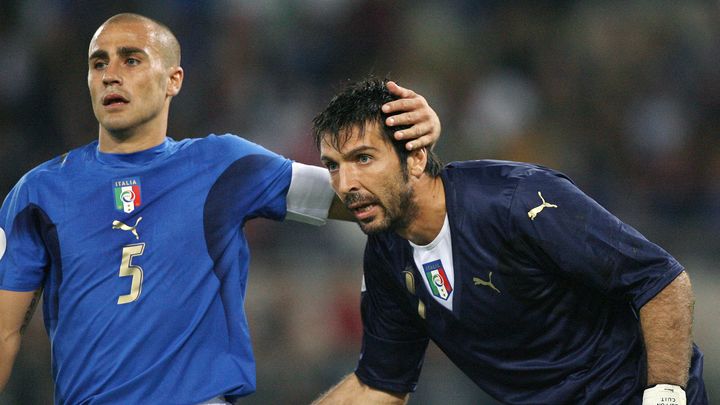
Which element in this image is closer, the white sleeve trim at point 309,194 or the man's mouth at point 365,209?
the man's mouth at point 365,209

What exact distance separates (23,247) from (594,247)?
1955 millimetres

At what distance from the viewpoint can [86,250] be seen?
3666 mm

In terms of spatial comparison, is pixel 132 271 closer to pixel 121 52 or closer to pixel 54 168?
pixel 54 168

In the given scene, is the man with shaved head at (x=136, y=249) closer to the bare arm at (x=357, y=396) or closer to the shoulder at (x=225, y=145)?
the shoulder at (x=225, y=145)

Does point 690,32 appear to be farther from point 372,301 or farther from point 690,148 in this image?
point 372,301

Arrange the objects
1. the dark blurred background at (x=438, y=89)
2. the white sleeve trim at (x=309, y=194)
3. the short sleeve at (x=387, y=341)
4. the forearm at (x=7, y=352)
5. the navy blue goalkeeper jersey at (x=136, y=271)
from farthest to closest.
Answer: the dark blurred background at (x=438, y=89) < the short sleeve at (x=387, y=341) < the white sleeve trim at (x=309, y=194) < the forearm at (x=7, y=352) < the navy blue goalkeeper jersey at (x=136, y=271)

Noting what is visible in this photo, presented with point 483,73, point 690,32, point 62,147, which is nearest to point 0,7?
point 62,147

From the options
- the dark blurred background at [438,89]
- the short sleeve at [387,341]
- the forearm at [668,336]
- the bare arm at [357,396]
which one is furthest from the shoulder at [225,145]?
the dark blurred background at [438,89]

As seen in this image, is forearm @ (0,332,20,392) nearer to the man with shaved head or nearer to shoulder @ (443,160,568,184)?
the man with shaved head

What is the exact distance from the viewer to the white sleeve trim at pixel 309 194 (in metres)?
4.02

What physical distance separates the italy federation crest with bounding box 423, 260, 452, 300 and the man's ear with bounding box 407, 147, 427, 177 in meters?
0.34

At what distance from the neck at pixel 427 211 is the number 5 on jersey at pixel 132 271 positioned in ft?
3.04

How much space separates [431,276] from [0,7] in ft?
21.6

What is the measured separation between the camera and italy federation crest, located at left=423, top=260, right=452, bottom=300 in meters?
3.83
